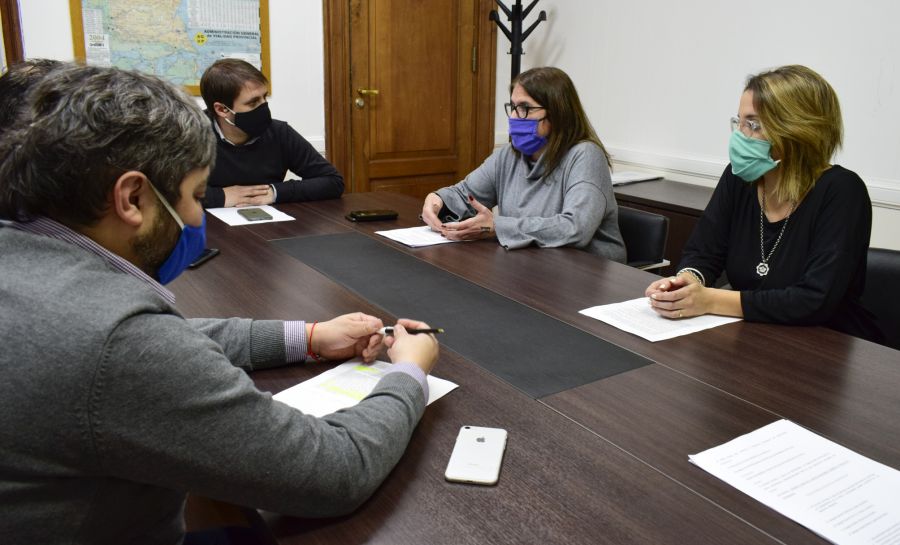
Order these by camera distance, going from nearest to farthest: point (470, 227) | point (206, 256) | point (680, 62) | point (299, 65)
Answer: point (206, 256) → point (470, 227) → point (680, 62) → point (299, 65)

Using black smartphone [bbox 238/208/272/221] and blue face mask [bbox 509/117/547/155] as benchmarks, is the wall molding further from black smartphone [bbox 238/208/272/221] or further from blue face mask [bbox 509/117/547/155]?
black smartphone [bbox 238/208/272/221]

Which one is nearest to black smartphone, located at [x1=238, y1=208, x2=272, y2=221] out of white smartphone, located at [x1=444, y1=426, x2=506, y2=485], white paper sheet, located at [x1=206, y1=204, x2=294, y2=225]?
white paper sheet, located at [x1=206, y1=204, x2=294, y2=225]

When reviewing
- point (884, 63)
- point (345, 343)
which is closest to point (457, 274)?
A: point (345, 343)

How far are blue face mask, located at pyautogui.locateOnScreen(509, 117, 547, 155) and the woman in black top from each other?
71 cm

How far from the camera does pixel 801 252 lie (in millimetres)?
1771

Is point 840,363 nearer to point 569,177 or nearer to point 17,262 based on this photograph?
point 569,177

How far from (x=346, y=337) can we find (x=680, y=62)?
308cm

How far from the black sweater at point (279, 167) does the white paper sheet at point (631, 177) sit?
61.2 inches

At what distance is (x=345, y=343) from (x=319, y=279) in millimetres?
548

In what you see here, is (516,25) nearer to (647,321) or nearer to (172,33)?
→ (172,33)

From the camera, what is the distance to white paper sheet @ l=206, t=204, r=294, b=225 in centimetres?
248

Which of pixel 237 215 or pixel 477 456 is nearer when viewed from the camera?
pixel 477 456

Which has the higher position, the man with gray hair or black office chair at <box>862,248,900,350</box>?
the man with gray hair

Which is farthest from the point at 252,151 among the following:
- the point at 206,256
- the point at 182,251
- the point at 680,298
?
the point at 182,251
